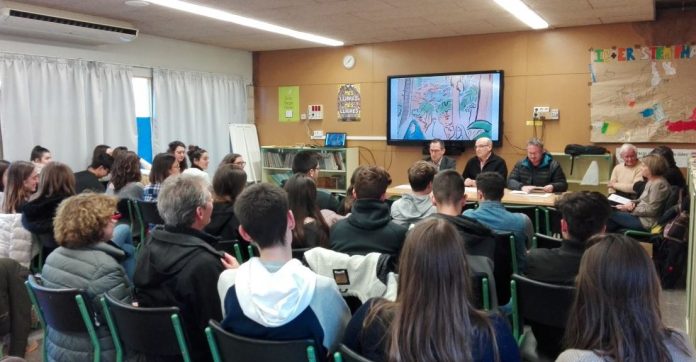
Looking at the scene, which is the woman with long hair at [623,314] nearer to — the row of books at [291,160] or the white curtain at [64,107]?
the white curtain at [64,107]

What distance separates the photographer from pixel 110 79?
268 inches

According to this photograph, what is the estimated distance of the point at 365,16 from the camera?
6.00 m

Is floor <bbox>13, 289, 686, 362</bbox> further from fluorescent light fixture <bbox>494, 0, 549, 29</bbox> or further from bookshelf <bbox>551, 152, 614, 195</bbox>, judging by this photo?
fluorescent light fixture <bbox>494, 0, 549, 29</bbox>

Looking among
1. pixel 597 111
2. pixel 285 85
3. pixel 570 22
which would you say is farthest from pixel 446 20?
pixel 285 85

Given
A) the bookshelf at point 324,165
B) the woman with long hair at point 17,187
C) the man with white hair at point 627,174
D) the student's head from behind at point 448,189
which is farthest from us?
the bookshelf at point 324,165

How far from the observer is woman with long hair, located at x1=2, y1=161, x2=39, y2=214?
143 inches

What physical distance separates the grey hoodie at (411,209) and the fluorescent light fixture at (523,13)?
2.77m

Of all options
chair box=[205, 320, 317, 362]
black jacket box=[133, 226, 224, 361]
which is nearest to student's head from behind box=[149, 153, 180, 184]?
black jacket box=[133, 226, 224, 361]

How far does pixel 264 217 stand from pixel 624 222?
4.22 metres

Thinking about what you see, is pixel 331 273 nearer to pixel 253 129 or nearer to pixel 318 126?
pixel 318 126

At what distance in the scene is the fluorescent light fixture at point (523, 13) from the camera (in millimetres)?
5406

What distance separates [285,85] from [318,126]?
90 centimetres

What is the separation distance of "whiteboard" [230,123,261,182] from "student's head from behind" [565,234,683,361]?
7.46 meters

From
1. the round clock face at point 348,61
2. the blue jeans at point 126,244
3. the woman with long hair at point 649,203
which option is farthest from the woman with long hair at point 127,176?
the round clock face at point 348,61
